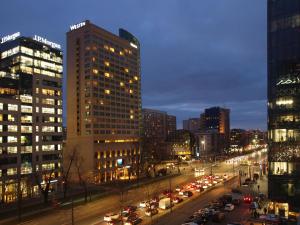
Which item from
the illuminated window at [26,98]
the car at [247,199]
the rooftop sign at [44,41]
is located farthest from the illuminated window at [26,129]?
the car at [247,199]

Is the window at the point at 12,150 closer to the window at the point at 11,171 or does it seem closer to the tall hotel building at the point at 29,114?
the tall hotel building at the point at 29,114

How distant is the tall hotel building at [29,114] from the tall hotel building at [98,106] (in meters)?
23.4

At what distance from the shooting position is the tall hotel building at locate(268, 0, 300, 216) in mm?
68250

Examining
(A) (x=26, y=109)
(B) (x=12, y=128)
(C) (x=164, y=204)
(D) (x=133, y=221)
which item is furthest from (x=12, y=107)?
(D) (x=133, y=221)

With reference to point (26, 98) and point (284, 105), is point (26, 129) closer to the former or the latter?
point (26, 98)

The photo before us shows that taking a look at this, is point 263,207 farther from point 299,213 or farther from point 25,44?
point 25,44

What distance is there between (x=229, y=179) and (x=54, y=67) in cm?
7662

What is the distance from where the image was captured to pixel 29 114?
349 ft

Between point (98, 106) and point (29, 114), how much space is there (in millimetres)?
42695

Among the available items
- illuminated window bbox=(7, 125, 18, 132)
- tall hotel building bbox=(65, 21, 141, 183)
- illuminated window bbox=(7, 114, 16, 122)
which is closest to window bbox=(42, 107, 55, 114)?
illuminated window bbox=(7, 125, 18, 132)

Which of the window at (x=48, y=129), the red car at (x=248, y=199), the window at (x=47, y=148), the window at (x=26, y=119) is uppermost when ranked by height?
the window at (x=26, y=119)

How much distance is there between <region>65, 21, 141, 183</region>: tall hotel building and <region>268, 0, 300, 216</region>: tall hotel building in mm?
78943

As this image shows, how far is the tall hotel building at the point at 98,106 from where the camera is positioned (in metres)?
141

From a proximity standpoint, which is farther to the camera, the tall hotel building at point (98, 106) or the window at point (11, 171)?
the tall hotel building at point (98, 106)
